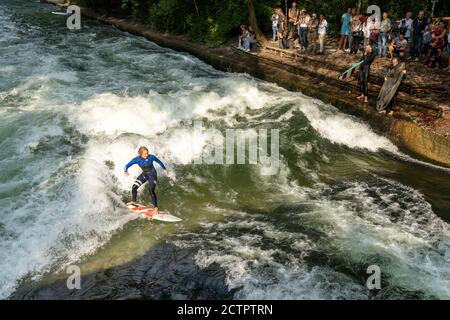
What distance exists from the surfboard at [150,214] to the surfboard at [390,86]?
22.7 feet

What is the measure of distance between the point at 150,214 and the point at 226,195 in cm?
179

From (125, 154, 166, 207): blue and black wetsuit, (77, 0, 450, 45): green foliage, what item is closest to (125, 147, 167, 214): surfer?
(125, 154, 166, 207): blue and black wetsuit

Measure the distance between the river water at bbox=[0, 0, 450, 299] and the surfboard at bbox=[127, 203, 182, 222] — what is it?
17cm

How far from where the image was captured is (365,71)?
1293 centimetres

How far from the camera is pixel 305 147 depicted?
11.8 m

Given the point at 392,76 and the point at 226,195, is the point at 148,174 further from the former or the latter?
the point at 392,76

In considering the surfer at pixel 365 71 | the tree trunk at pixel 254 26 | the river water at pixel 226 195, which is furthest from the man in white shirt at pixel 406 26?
the tree trunk at pixel 254 26

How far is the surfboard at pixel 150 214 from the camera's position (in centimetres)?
894

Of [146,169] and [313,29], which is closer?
[146,169]

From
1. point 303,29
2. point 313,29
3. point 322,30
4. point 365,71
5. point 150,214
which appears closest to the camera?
point 150,214

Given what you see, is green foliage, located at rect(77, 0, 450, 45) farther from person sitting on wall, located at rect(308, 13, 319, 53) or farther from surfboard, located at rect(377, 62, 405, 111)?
surfboard, located at rect(377, 62, 405, 111)

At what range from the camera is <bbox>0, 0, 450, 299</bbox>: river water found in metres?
7.59

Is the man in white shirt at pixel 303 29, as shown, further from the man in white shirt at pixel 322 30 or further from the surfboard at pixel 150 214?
the surfboard at pixel 150 214

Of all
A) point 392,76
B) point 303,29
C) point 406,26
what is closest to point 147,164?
point 392,76
